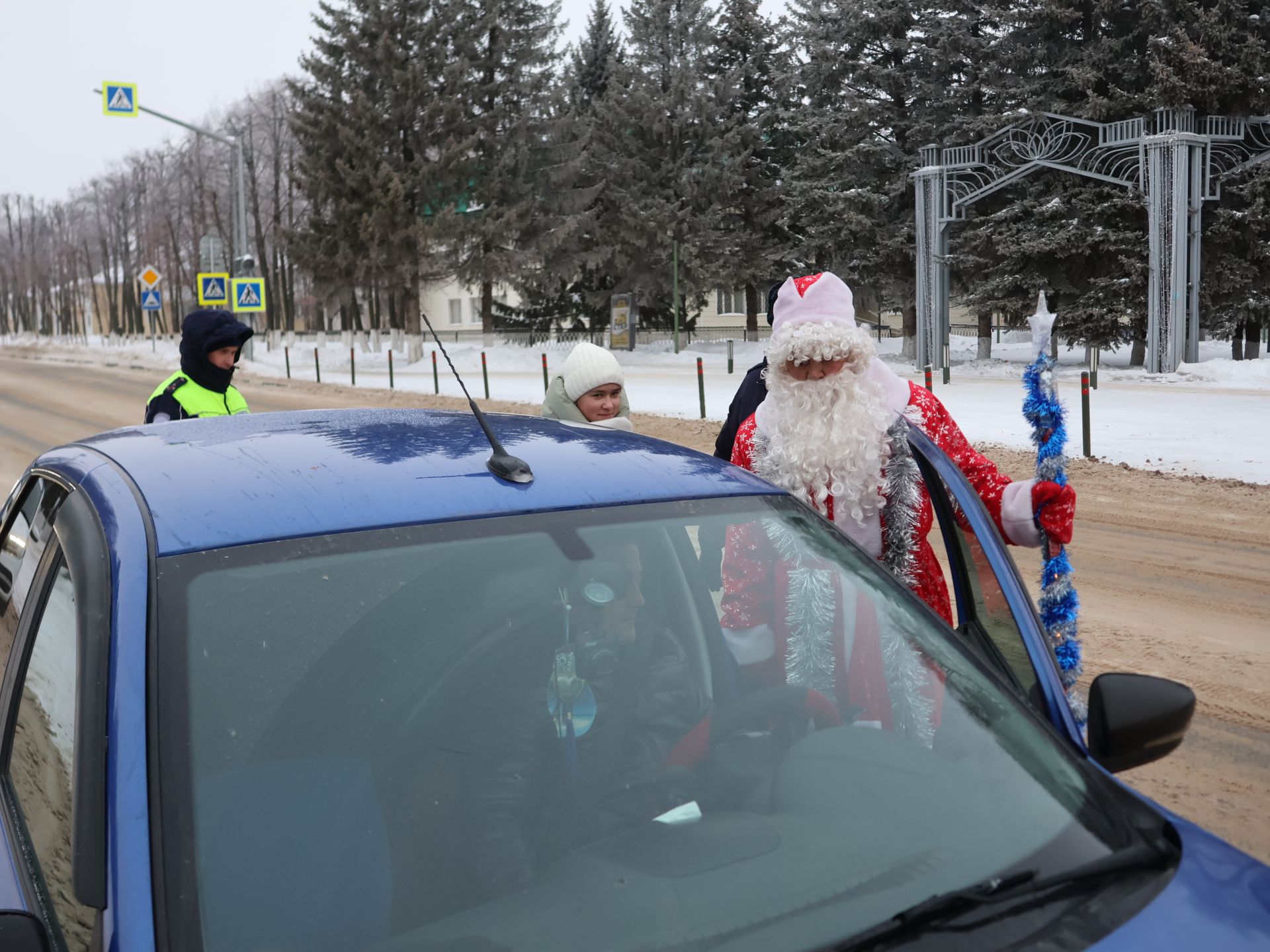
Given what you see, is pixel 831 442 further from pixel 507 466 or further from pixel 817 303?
pixel 507 466

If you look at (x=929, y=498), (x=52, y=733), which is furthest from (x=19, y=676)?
(x=929, y=498)

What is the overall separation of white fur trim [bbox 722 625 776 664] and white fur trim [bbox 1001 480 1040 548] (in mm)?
935

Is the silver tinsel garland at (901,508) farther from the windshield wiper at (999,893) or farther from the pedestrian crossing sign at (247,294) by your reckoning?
the pedestrian crossing sign at (247,294)

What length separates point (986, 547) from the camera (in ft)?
7.72

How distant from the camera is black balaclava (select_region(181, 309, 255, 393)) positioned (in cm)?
604

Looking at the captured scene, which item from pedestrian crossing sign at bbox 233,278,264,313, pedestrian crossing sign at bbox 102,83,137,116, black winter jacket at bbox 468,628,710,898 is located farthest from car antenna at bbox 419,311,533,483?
pedestrian crossing sign at bbox 233,278,264,313

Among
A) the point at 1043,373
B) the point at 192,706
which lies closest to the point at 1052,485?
the point at 1043,373

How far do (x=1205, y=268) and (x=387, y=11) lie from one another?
26.5 m

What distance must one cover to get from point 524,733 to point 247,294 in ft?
92.7

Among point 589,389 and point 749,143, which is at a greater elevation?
point 749,143

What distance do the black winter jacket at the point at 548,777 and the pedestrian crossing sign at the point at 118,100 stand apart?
26952mm

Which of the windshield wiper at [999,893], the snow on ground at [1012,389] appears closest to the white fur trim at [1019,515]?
the windshield wiper at [999,893]

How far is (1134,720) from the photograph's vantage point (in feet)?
6.77

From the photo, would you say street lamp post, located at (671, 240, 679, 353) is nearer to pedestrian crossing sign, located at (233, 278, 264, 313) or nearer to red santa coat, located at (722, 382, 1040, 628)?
pedestrian crossing sign, located at (233, 278, 264, 313)
